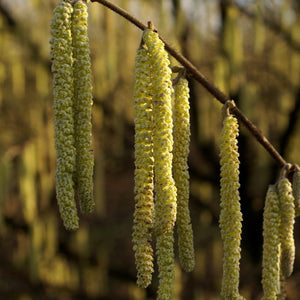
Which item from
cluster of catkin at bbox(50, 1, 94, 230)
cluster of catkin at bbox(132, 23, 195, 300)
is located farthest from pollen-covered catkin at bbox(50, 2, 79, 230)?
cluster of catkin at bbox(132, 23, 195, 300)

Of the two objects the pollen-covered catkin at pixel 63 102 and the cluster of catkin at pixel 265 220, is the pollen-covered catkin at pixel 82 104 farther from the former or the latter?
the cluster of catkin at pixel 265 220

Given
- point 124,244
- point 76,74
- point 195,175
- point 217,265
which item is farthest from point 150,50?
point 124,244

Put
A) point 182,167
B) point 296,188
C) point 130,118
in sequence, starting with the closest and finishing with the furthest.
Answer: point 182,167
point 296,188
point 130,118

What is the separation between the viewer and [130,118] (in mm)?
3744

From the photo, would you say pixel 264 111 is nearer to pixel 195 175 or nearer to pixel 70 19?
pixel 195 175

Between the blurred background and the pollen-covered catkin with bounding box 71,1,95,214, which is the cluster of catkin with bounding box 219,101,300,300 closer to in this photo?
the pollen-covered catkin with bounding box 71,1,95,214

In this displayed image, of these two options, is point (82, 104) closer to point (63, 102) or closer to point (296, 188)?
point (63, 102)

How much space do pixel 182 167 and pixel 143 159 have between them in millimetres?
126

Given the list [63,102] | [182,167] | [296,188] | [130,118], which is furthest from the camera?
[130,118]

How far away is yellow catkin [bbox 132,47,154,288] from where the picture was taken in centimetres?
71

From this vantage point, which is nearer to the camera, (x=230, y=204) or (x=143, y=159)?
(x=143, y=159)

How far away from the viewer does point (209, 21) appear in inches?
110

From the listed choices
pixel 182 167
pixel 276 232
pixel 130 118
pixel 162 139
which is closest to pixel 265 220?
pixel 276 232

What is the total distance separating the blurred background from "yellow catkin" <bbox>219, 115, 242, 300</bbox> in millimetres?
1490
